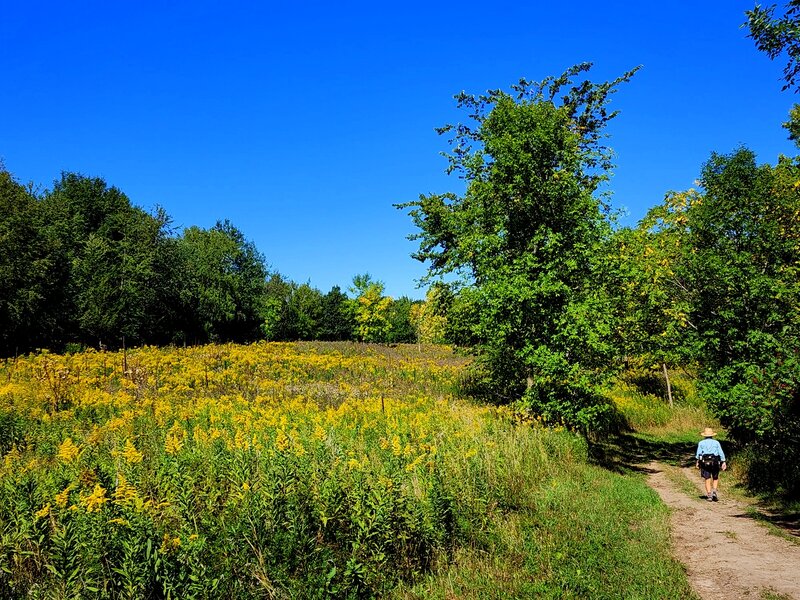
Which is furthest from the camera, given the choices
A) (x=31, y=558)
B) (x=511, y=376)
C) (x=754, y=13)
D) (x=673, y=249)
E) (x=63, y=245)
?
(x=63, y=245)

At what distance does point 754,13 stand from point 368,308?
49.6m

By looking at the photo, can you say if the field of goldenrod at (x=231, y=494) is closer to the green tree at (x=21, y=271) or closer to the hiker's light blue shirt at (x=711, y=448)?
the hiker's light blue shirt at (x=711, y=448)

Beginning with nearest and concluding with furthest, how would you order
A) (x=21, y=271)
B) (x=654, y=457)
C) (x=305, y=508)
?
(x=305, y=508) < (x=654, y=457) < (x=21, y=271)

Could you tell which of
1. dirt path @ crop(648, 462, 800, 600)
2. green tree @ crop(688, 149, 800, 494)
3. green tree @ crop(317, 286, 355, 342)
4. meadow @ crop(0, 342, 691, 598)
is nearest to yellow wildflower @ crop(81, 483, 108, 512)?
meadow @ crop(0, 342, 691, 598)

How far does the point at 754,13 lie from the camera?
24.3ft

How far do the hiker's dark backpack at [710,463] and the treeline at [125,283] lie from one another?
462 inches

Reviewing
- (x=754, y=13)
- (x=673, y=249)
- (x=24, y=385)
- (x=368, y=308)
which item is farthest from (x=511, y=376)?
(x=368, y=308)

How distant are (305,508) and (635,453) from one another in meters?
14.4

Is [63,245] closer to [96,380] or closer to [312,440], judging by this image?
[96,380]

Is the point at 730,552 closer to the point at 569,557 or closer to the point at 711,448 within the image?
the point at 569,557

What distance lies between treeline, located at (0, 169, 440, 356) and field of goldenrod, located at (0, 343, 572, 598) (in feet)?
27.5

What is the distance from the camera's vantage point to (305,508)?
232 inches

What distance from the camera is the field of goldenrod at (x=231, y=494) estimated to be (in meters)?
4.61

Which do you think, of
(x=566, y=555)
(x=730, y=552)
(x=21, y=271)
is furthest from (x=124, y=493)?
(x=21, y=271)
